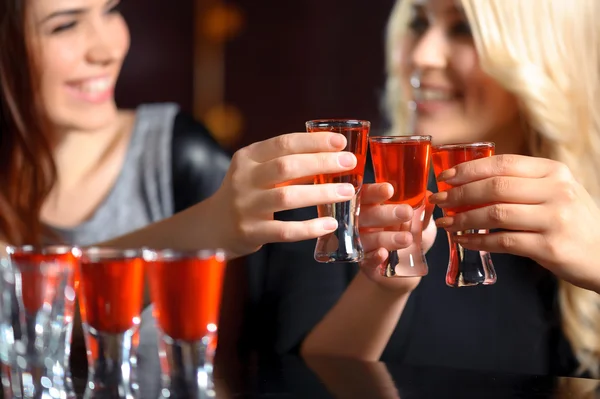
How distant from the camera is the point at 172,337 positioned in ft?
3.71

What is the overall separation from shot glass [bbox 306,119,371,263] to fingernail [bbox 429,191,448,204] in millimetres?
142

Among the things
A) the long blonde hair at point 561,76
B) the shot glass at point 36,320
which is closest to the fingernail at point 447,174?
the shot glass at point 36,320

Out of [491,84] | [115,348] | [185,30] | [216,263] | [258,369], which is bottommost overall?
[258,369]

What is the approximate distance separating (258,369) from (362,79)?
3.72ft

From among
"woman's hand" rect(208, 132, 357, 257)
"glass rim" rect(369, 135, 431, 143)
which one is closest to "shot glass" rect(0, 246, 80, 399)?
"woman's hand" rect(208, 132, 357, 257)

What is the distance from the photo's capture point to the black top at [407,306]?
7.66 feet

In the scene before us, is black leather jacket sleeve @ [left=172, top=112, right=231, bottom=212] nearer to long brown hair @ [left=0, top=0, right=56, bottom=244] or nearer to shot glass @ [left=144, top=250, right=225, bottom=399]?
long brown hair @ [left=0, top=0, right=56, bottom=244]

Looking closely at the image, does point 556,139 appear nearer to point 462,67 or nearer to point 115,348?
point 462,67

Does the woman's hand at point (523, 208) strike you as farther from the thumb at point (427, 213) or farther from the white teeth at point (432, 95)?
the white teeth at point (432, 95)

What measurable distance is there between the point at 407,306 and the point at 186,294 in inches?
55.8

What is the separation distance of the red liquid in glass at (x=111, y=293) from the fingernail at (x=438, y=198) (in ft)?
2.13

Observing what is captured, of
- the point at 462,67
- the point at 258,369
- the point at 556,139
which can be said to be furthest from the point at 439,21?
the point at 258,369

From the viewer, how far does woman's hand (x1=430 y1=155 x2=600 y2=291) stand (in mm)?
1511

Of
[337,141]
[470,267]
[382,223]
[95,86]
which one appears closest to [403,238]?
[382,223]
